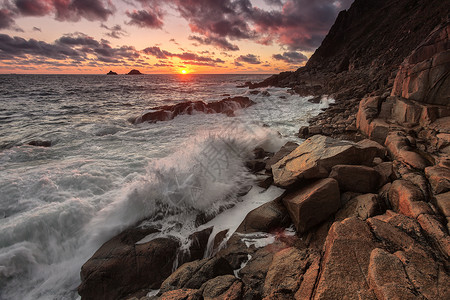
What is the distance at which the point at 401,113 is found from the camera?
673cm

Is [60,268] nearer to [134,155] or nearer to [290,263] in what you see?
[290,263]

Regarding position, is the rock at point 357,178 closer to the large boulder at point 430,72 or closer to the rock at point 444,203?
the rock at point 444,203

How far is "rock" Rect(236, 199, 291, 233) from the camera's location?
4152 mm

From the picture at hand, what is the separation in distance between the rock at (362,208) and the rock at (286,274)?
145 cm

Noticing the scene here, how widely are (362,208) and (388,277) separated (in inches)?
73.4

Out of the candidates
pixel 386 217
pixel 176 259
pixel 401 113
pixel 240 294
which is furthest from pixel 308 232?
pixel 401 113

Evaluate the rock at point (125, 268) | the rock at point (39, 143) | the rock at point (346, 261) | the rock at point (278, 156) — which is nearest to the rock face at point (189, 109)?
the rock at point (39, 143)

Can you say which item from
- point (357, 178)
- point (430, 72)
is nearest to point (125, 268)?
point (357, 178)

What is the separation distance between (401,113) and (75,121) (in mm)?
18625

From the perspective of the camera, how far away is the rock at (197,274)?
9.43ft

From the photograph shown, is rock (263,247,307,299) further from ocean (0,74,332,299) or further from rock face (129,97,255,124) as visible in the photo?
rock face (129,97,255,124)

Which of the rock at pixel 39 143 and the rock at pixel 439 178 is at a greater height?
the rock at pixel 439 178

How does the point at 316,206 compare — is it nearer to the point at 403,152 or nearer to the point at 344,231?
the point at 344,231

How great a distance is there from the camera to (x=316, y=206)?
3.83 metres
